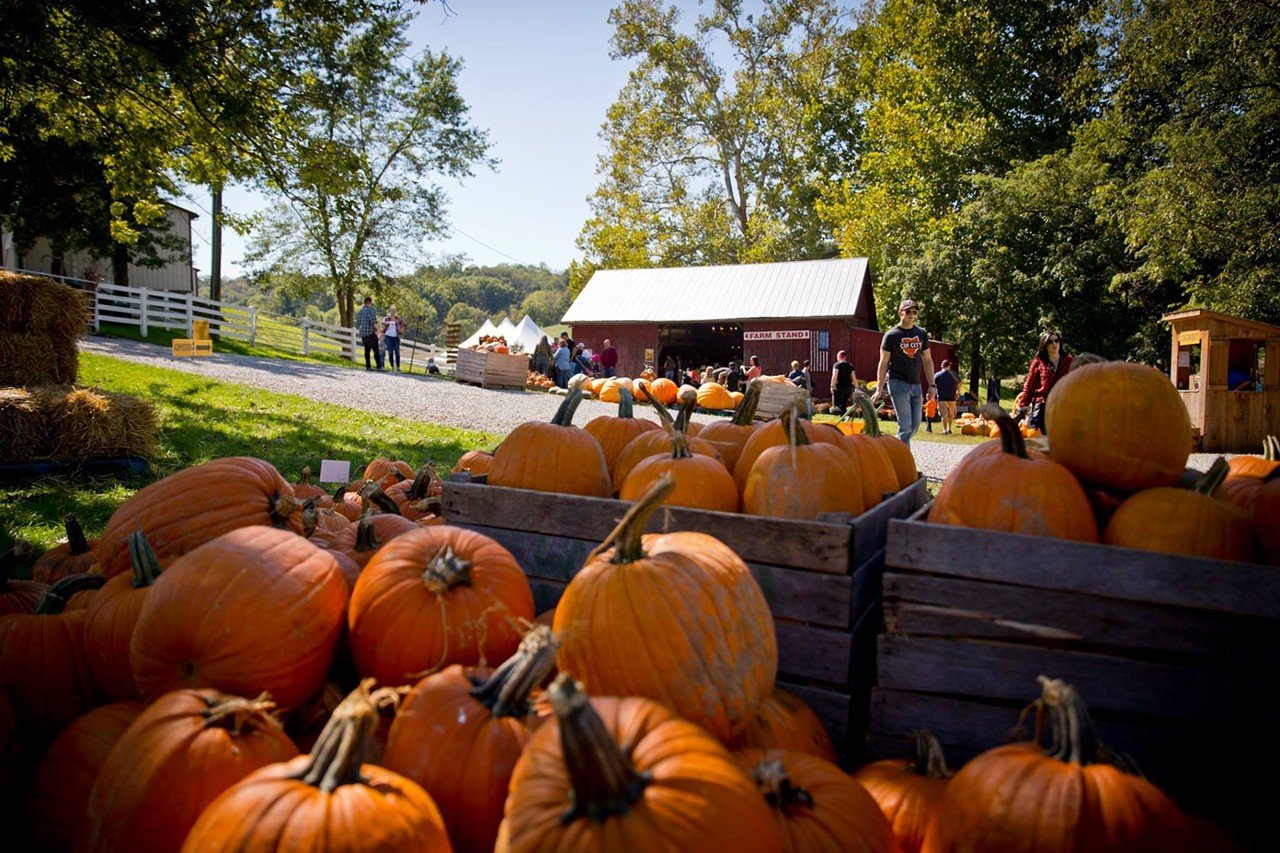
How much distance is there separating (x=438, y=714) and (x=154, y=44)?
9542 mm

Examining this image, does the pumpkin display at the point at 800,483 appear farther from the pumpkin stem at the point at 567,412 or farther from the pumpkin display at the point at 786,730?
the pumpkin stem at the point at 567,412

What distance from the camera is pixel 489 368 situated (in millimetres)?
21391

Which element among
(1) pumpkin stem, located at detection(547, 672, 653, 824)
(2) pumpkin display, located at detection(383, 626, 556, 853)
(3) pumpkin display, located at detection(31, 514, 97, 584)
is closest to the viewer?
(1) pumpkin stem, located at detection(547, 672, 653, 824)

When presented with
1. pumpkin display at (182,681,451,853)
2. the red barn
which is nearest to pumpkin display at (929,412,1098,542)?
pumpkin display at (182,681,451,853)

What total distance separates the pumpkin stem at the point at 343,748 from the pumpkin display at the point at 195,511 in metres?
1.38

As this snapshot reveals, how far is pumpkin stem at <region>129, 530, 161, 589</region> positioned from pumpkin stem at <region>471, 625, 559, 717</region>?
1.19 metres

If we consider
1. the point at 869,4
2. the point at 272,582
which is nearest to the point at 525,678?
the point at 272,582

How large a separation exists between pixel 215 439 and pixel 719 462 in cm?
741

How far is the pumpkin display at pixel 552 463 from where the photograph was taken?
9.26 ft

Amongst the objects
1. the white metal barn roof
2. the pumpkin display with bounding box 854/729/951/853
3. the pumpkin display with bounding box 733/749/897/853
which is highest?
the white metal barn roof

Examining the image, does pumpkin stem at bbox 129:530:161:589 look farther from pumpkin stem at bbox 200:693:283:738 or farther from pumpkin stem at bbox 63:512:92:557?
pumpkin stem at bbox 63:512:92:557

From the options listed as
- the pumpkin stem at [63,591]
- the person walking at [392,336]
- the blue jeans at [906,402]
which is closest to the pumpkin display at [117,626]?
the pumpkin stem at [63,591]

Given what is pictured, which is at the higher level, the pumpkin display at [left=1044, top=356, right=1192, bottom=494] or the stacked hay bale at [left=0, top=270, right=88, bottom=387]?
the stacked hay bale at [left=0, top=270, right=88, bottom=387]

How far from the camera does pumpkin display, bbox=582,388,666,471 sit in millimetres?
3406
